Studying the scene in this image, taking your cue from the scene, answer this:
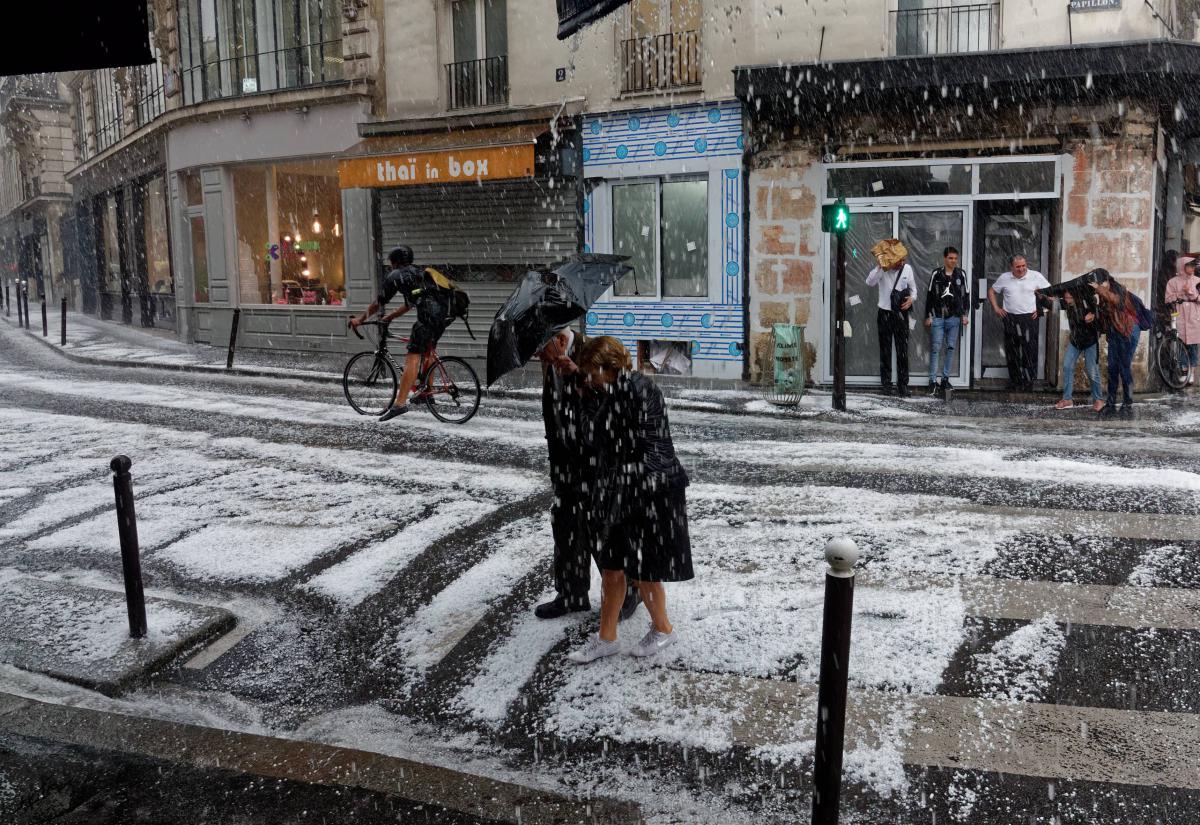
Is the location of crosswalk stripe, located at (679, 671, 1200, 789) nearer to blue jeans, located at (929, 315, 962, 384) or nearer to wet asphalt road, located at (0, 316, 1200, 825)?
wet asphalt road, located at (0, 316, 1200, 825)

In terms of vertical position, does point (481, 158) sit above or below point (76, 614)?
above

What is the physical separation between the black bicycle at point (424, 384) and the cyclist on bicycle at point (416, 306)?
0.13 m

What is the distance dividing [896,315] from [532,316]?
1004 cm

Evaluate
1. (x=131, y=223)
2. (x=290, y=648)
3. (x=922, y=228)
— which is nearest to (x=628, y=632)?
(x=290, y=648)

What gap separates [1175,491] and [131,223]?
2803cm

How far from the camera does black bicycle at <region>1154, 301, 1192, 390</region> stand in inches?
536

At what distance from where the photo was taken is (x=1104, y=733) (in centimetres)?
389

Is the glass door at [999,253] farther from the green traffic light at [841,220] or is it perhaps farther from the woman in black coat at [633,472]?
the woman in black coat at [633,472]

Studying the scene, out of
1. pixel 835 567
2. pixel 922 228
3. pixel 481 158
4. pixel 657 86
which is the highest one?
pixel 657 86

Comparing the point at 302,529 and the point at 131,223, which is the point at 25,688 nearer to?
the point at 302,529

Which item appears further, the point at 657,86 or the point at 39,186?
the point at 39,186

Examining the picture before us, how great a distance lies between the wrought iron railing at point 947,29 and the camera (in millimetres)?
13478

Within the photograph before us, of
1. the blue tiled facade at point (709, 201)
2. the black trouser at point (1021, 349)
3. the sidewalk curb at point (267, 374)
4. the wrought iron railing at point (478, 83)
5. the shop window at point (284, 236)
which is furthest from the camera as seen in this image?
the shop window at point (284, 236)

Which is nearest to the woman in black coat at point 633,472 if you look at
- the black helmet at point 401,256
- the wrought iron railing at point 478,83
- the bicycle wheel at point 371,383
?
the black helmet at point 401,256
